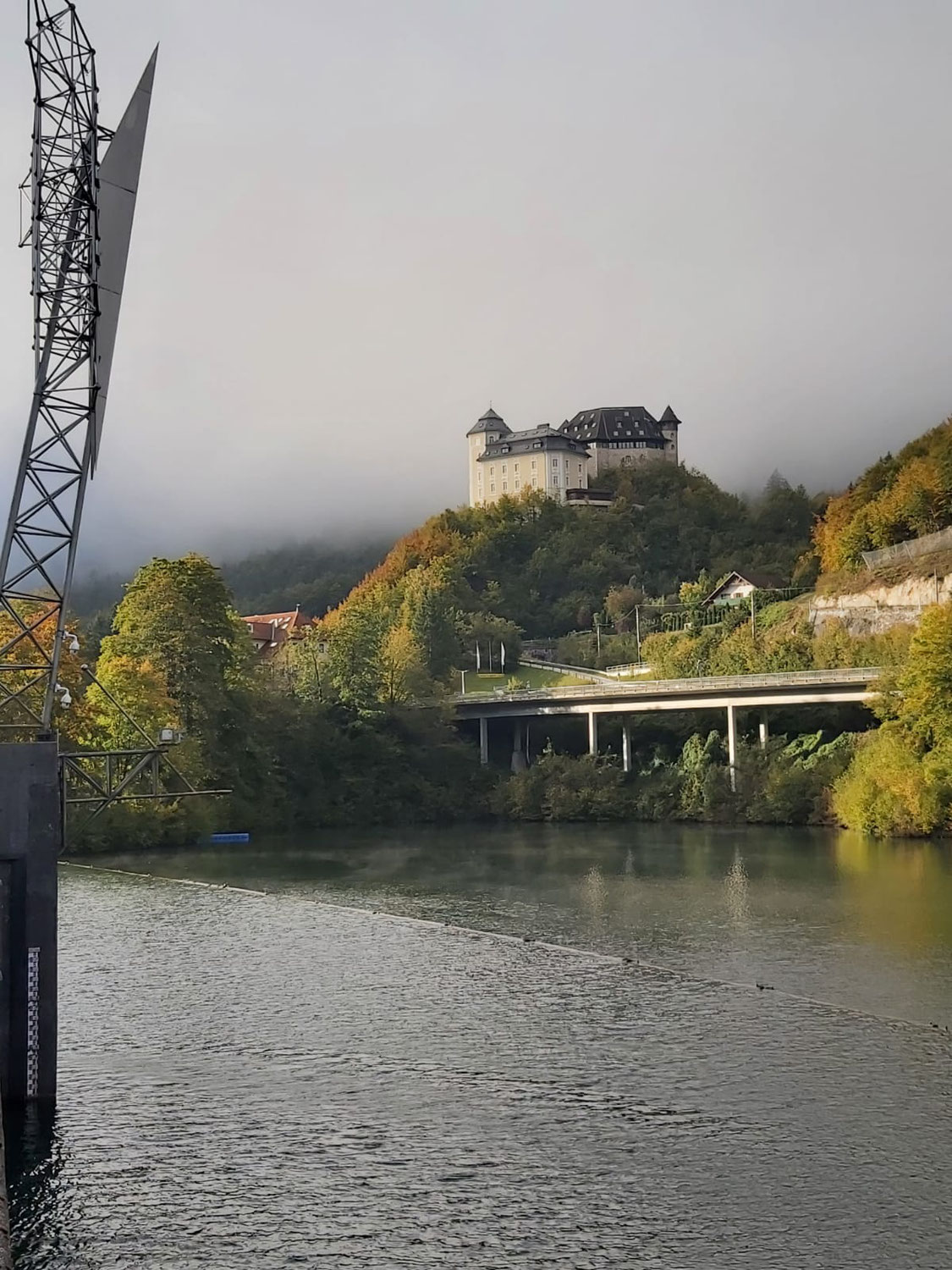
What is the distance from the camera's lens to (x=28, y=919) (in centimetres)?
2169

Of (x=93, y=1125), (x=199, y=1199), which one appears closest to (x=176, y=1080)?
(x=93, y=1125)

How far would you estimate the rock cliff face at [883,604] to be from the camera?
8888cm

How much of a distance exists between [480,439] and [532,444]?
36.0ft

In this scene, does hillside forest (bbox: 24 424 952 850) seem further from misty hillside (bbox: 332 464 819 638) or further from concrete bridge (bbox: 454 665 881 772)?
concrete bridge (bbox: 454 665 881 772)

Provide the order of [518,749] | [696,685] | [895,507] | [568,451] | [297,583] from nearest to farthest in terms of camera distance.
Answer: [696,685] → [518,749] → [895,507] → [568,451] → [297,583]

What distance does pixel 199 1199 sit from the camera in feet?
59.6

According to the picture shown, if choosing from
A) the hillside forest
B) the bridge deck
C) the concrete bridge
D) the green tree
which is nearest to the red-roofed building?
the hillside forest

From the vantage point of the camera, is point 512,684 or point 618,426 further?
point 618,426

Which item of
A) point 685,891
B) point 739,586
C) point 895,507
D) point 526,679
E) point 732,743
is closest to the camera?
point 685,891

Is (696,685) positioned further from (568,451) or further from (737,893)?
(568,451)

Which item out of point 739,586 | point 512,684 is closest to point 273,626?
point 512,684

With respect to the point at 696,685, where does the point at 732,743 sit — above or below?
below

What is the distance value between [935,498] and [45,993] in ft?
295

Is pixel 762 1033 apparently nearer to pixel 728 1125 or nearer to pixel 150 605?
pixel 728 1125
